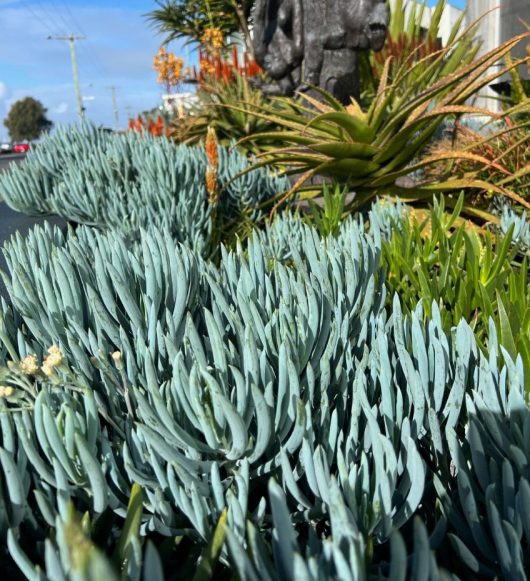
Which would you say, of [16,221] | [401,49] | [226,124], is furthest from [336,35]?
[401,49]

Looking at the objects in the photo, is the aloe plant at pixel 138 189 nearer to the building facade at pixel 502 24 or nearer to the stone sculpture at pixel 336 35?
the stone sculpture at pixel 336 35

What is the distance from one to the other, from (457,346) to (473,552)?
1.22 feet

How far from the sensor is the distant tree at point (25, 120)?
80250mm

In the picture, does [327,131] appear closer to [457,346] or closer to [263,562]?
[457,346]

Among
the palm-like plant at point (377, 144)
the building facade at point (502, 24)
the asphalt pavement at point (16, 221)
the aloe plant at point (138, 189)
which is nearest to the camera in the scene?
the aloe plant at point (138, 189)

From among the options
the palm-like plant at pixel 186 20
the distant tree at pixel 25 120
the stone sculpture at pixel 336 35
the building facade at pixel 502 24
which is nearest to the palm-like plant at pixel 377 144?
the stone sculpture at pixel 336 35

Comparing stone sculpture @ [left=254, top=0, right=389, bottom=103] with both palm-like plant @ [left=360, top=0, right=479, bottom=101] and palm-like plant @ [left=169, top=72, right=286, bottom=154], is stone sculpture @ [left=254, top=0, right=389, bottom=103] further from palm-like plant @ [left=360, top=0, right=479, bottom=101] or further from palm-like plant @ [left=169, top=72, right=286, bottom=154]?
palm-like plant @ [left=360, top=0, right=479, bottom=101]

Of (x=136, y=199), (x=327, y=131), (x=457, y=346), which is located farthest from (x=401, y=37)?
(x=457, y=346)

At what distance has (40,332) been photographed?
1.30 meters

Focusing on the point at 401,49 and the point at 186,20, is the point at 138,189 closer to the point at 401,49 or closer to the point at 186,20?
the point at 401,49

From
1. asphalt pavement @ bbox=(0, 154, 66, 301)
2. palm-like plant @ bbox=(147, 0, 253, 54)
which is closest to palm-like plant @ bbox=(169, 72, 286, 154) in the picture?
asphalt pavement @ bbox=(0, 154, 66, 301)

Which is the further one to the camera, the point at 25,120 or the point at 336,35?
the point at 25,120

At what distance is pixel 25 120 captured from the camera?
79.9 meters

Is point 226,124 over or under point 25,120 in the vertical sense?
under
